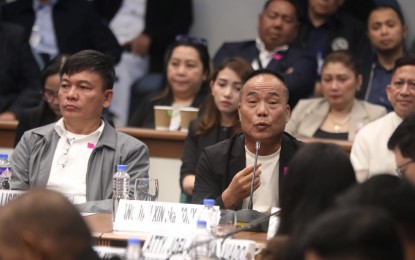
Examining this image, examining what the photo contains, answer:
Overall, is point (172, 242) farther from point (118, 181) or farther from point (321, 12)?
point (321, 12)

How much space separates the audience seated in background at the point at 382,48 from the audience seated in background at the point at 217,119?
1286 mm

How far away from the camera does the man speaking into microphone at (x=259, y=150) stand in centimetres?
512

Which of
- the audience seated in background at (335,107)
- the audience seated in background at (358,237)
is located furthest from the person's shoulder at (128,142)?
the audience seated in background at (358,237)

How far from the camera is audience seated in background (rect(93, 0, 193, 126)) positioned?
8289 mm

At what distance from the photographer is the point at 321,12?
300 inches

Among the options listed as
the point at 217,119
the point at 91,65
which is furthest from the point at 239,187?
the point at 217,119

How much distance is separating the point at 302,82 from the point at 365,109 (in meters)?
0.61

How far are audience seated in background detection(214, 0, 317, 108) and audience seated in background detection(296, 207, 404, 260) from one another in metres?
4.77

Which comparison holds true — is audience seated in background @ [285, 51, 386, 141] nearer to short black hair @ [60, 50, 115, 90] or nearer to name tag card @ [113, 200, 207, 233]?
short black hair @ [60, 50, 115, 90]

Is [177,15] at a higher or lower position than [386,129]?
higher

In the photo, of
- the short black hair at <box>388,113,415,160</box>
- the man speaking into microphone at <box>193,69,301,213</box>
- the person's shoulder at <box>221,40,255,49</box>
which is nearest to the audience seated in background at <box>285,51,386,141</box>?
the person's shoulder at <box>221,40,255,49</box>

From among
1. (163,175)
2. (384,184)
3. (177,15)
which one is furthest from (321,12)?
(384,184)

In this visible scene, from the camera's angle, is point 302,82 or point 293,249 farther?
point 302,82

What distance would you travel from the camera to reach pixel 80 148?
5.42 m
